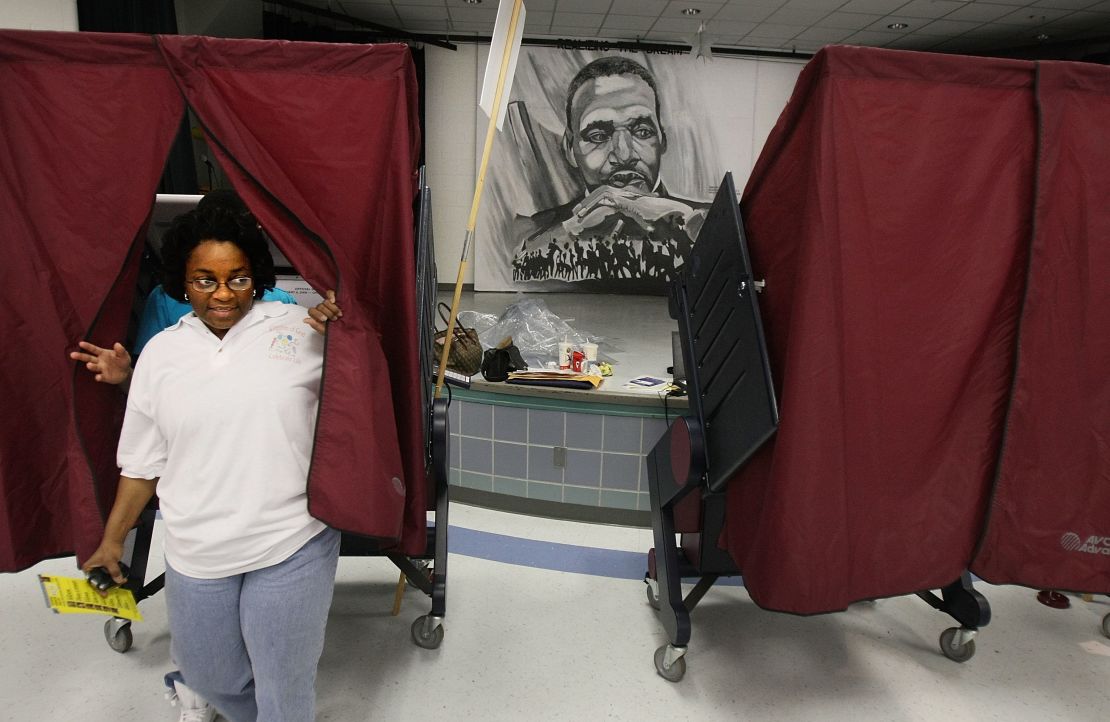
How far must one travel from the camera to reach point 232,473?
1.27m

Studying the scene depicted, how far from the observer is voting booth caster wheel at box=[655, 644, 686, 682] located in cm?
189

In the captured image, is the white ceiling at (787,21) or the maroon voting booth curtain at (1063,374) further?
the white ceiling at (787,21)

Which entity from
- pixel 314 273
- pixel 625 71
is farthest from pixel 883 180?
pixel 625 71

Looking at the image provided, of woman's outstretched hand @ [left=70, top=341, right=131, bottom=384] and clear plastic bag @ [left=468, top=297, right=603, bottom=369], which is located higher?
woman's outstretched hand @ [left=70, top=341, right=131, bottom=384]

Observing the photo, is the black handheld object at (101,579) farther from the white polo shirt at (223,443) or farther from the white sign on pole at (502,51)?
the white sign on pole at (502,51)

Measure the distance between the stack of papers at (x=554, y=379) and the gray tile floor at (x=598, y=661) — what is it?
798 mm

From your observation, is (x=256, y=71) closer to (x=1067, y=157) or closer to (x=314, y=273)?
(x=314, y=273)

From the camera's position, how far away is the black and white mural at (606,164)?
25.4 ft

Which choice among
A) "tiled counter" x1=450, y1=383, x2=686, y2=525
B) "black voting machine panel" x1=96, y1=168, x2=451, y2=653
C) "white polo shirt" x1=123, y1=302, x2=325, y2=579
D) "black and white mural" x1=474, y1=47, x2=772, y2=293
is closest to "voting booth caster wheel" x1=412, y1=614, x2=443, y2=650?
"black voting machine panel" x1=96, y1=168, x2=451, y2=653

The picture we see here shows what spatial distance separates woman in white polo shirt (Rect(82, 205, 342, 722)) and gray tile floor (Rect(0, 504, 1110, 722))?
526 millimetres

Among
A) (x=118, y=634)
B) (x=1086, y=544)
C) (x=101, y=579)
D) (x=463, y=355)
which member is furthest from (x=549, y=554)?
(x=1086, y=544)

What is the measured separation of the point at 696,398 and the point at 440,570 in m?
0.96

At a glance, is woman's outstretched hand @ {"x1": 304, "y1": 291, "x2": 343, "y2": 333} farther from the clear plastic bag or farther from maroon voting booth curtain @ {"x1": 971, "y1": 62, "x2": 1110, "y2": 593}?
the clear plastic bag

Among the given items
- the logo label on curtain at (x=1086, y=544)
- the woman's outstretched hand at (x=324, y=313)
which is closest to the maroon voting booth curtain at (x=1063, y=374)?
the logo label on curtain at (x=1086, y=544)
